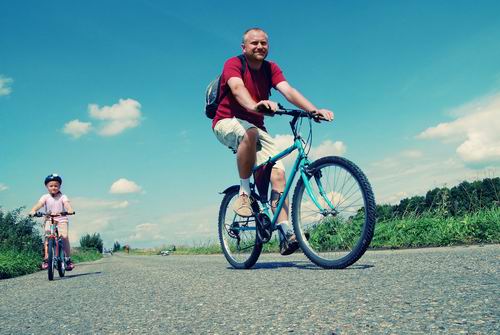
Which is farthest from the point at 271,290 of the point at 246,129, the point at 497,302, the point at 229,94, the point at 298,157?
the point at 229,94

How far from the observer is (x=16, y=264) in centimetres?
1036

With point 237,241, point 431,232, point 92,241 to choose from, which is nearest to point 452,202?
point 431,232

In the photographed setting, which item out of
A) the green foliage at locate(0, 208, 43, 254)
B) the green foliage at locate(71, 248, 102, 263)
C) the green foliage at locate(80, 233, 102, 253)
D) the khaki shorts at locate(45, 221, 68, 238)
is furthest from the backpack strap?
the green foliage at locate(80, 233, 102, 253)

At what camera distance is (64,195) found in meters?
8.52

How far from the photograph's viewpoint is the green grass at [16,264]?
9.71m

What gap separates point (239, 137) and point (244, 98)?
50cm

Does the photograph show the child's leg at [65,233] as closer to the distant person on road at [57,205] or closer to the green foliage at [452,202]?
the distant person on road at [57,205]

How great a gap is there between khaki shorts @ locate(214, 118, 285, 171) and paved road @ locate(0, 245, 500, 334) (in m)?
1.50

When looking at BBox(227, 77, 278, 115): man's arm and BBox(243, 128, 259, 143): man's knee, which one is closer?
BBox(227, 77, 278, 115): man's arm

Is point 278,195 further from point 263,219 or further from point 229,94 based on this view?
point 229,94

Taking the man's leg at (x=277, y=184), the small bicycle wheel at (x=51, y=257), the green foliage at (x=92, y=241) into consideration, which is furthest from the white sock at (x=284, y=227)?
the green foliage at (x=92, y=241)

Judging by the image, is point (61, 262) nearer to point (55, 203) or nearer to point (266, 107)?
point (55, 203)

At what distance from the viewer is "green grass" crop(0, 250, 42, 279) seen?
382 inches

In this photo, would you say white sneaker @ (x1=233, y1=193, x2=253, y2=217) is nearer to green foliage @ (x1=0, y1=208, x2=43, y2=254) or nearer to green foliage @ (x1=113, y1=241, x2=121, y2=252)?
green foliage @ (x1=0, y1=208, x2=43, y2=254)
